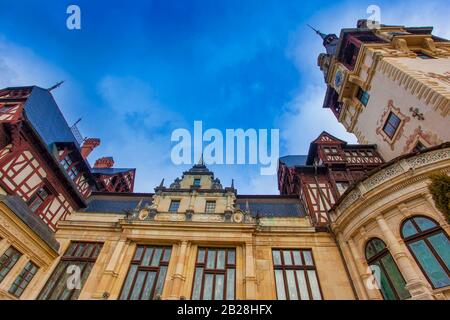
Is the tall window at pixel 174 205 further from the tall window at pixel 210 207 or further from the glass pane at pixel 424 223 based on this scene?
the glass pane at pixel 424 223

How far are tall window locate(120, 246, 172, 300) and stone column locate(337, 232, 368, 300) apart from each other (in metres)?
8.48

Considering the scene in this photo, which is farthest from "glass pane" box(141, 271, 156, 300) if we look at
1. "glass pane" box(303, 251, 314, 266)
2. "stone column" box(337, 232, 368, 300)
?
"stone column" box(337, 232, 368, 300)

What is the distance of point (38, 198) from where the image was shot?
13.5 meters

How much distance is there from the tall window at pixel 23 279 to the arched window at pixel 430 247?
53.6 ft

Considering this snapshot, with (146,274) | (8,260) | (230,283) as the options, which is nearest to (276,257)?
(230,283)

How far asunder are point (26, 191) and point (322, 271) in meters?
16.0

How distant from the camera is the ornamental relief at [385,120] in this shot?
1589 cm

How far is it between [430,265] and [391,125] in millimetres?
12736

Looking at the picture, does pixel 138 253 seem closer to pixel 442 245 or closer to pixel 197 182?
pixel 197 182

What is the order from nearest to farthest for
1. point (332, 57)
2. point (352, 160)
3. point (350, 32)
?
point (352, 160)
point (350, 32)
point (332, 57)

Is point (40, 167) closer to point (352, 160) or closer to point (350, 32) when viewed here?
point (352, 160)

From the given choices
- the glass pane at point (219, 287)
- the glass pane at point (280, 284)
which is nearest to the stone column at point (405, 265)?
the glass pane at point (280, 284)
